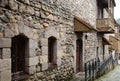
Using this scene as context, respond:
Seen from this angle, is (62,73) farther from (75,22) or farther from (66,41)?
(75,22)

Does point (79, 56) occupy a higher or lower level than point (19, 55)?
lower

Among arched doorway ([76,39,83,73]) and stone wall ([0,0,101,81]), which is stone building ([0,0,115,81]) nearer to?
stone wall ([0,0,101,81])

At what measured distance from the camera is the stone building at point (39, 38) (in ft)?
17.7

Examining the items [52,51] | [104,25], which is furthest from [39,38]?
[104,25]

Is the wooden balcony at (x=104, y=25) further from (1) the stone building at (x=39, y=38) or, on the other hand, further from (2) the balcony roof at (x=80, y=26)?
(2) the balcony roof at (x=80, y=26)

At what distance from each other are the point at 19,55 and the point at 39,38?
0.96 m

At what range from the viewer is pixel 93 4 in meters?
14.9

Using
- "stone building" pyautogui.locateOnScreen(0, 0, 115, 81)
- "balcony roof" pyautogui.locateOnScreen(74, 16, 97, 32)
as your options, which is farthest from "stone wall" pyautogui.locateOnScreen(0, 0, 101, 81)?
"balcony roof" pyautogui.locateOnScreen(74, 16, 97, 32)

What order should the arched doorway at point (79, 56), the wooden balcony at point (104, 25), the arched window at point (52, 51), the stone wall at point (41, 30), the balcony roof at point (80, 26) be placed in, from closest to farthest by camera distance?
the stone wall at point (41, 30)
the arched window at point (52, 51)
the balcony roof at point (80, 26)
the arched doorway at point (79, 56)
the wooden balcony at point (104, 25)

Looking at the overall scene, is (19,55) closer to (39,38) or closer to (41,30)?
(39,38)

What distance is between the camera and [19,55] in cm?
636

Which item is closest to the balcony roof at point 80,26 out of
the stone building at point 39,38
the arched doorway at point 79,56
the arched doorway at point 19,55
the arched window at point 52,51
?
the stone building at point 39,38

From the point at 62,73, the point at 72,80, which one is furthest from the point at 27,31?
the point at 72,80

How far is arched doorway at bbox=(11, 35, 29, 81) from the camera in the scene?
606 cm
